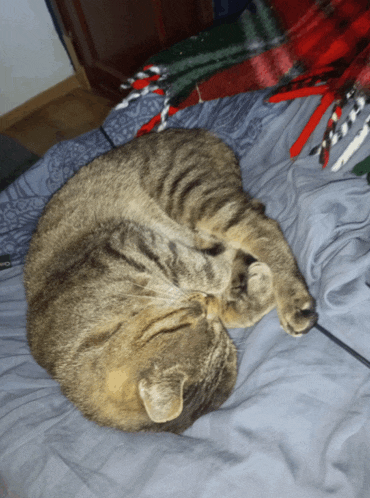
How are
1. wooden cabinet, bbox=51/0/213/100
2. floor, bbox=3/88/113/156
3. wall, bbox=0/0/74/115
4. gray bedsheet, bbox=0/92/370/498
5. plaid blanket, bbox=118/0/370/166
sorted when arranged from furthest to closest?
floor, bbox=3/88/113/156, wall, bbox=0/0/74/115, wooden cabinet, bbox=51/0/213/100, plaid blanket, bbox=118/0/370/166, gray bedsheet, bbox=0/92/370/498

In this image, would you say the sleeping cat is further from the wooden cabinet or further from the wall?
the wall

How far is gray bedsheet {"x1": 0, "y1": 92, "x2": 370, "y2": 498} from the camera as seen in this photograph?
890mm

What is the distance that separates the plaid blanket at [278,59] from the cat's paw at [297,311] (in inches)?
19.7

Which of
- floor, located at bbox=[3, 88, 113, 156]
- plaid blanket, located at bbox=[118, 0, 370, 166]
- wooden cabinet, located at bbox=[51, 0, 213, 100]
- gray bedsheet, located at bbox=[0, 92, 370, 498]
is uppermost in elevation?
wooden cabinet, located at bbox=[51, 0, 213, 100]

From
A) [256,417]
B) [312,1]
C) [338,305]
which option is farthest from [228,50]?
Result: [256,417]

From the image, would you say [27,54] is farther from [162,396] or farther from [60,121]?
[162,396]

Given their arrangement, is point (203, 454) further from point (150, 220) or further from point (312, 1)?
point (312, 1)

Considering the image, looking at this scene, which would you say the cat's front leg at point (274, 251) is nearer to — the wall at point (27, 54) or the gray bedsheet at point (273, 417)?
the gray bedsheet at point (273, 417)

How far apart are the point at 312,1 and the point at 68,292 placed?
66.9 inches

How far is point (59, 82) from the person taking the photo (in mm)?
3291

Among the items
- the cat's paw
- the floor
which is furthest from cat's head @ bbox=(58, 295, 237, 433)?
the floor

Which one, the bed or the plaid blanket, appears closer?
the bed

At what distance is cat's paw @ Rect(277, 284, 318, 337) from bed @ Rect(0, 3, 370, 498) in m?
0.03

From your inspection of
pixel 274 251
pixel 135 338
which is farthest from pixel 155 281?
pixel 274 251
